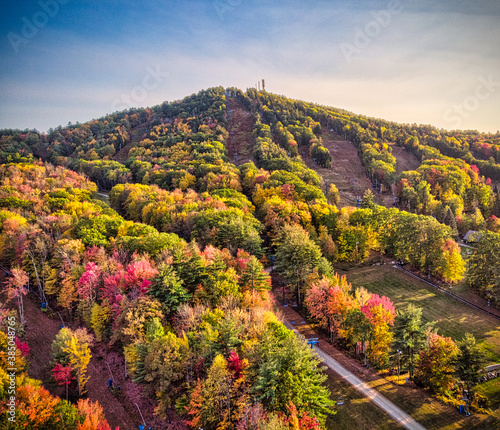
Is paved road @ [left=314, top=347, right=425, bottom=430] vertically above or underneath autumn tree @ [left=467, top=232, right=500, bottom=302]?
underneath

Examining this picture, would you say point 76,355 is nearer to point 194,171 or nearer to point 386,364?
point 386,364

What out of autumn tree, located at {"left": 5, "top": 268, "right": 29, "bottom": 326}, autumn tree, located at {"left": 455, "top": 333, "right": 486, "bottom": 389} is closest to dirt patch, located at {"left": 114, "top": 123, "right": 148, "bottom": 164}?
autumn tree, located at {"left": 5, "top": 268, "right": 29, "bottom": 326}

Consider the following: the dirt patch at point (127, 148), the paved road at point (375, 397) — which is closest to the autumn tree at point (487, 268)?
the paved road at point (375, 397)

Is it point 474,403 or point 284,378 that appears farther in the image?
point 474,403

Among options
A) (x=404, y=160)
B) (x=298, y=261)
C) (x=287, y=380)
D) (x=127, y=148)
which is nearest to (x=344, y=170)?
(x=404, y=160)

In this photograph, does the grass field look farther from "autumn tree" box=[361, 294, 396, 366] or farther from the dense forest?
"autumn tree" box=[361, 294, 396, 366]

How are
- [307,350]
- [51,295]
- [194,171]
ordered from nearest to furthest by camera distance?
1. [307,350]
2. [51,295]
3. [194,171]

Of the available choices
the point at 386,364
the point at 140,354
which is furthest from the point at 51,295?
the point at 386,364
